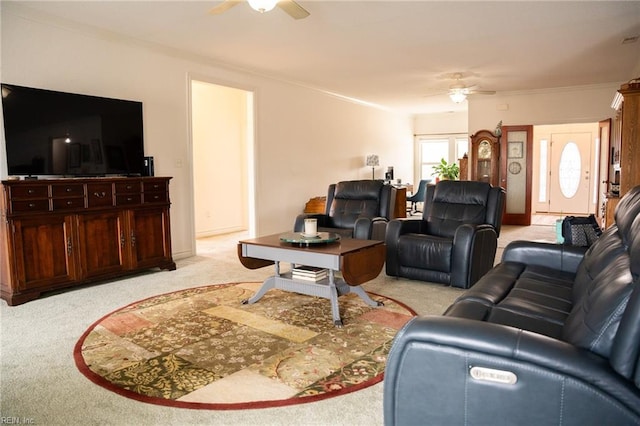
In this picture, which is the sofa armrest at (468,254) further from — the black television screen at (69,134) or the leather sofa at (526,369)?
the black television screen at (69,134)

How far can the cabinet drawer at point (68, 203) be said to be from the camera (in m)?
3.81

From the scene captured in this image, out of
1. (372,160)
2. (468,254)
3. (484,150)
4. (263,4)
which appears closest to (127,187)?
(263,4)

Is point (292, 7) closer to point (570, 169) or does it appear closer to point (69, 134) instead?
point (69, 134)

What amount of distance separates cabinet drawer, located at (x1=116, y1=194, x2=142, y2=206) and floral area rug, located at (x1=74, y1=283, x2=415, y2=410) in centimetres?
111

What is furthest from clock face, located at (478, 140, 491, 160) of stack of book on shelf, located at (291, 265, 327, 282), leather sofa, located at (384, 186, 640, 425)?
leather sofa, located at (384, 186, 640, 425)

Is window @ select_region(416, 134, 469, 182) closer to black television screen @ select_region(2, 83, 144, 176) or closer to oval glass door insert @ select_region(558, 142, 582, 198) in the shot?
oval glass door insert @ select_region(558, 142, 582, 198)

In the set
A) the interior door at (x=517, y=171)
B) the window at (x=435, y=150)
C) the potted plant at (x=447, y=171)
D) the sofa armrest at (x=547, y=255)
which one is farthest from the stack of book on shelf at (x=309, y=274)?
the window at (x=435, y=150)

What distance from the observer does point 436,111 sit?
1129cm

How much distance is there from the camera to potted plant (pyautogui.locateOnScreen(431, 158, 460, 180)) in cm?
1069

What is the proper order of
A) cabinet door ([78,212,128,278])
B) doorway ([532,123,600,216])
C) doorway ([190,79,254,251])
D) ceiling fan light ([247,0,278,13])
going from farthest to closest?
doorway ([532,123,600,216])
doorway ([190,79,254,251])
cabinet door ([78,212,128,278])
ceiling fan light ([247,0,278,13])

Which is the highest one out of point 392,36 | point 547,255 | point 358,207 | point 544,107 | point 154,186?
point 392,36

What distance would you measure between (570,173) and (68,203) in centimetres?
1064

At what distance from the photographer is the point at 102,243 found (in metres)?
4.18

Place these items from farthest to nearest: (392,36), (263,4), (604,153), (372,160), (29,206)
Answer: (372,160) → (604,153) → (392,36) → (29,206) → (263,4)
